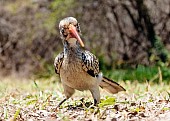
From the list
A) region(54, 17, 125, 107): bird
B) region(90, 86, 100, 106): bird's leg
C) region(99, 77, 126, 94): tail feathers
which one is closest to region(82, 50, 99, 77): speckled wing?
region(54, 17, 125, 107): bird

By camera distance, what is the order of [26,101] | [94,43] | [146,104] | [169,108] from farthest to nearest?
[94,43] < [26,101] < [146,104] < [169,108]

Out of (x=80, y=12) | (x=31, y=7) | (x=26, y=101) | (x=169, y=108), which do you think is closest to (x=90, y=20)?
(x=80, y=12)

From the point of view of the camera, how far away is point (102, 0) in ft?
45.3

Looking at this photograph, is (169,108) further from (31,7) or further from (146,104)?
(31,7)

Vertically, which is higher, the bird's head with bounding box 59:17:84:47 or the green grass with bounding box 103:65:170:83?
the green grass with bounding box 103:65:170:83

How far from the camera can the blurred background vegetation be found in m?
13.8

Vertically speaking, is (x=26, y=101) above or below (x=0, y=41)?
below

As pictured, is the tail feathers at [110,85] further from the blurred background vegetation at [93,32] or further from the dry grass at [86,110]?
the blurred background vegetation at [93,32]

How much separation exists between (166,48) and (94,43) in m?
1.74

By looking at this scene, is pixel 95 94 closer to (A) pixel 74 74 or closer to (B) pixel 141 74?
(A) pixel 74 74

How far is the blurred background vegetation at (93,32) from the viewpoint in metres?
13.8

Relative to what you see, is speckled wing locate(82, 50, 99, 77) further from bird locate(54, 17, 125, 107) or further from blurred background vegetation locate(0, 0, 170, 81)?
blurred background vegetation locate(0, 0, 170, 81)

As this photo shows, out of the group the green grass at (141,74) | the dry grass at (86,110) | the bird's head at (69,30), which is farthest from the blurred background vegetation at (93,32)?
the bird's head at (69,30)

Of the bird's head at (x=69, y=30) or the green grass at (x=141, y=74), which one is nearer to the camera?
the bird's head at (x=69, y=30)
